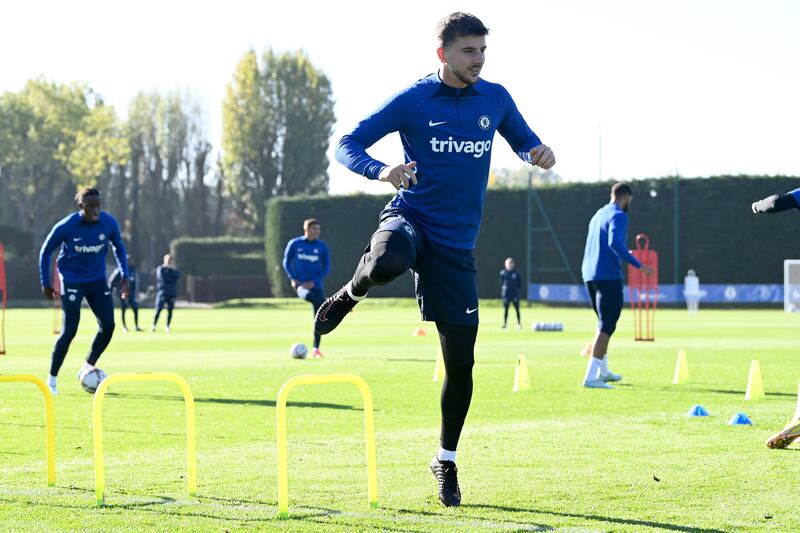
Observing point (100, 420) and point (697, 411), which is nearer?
point (100, 420)

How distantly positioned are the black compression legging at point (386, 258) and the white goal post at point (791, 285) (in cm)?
4248

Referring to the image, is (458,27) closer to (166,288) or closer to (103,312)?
(103,312)

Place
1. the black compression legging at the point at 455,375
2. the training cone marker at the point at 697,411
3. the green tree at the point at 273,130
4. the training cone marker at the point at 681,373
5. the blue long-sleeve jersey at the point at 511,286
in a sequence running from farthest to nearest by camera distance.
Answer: the green tree at the point at 273,130 → the blue long-sleeve jersey at the point at 511,286 → the training cone marker at the point at 681,373 → the training cone marker at the point at 697,411 → the black compression legging at the point at 455,375

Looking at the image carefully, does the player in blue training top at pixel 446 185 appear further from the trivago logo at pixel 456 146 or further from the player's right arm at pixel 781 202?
the player's right arm at pixel 781 202

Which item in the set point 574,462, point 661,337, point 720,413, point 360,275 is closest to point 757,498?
point 574,462

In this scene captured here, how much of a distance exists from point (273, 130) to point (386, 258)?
80.1 metres

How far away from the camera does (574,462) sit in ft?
27.8

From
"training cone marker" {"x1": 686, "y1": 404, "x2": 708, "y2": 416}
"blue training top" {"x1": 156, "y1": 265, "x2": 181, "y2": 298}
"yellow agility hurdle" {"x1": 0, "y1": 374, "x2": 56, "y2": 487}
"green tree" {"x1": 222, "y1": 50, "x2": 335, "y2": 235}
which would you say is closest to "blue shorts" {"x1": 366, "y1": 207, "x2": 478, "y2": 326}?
"yellow agility hurdle" {"x1": 0, "y1": 374, "x2": 56, "y2": 487}

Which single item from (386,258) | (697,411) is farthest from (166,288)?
(386,258)

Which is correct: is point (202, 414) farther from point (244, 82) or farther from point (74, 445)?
point (244, 82)

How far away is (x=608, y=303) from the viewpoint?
1462cm

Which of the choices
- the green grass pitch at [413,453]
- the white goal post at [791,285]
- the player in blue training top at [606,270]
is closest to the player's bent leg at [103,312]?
the green grass pitch at [413,453]

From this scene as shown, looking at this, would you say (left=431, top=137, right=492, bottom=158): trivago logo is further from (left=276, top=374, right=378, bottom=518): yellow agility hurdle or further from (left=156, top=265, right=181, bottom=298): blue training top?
(left=156, top=265, right=181, bottom=298): blue training top

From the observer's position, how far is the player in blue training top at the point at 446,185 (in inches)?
271
